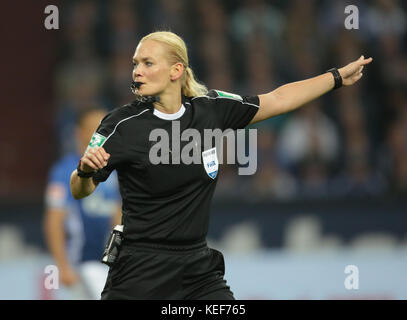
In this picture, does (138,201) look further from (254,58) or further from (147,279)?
(254,58)

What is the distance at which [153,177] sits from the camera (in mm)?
4355

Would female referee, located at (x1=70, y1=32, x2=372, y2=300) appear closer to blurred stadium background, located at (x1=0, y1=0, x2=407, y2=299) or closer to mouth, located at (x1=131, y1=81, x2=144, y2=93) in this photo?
mouth, located at (x1=131, y1=81, x2=144, y2=93)

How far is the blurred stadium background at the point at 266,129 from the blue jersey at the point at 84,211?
45.9 inches

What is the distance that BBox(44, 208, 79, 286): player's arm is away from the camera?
6.66m

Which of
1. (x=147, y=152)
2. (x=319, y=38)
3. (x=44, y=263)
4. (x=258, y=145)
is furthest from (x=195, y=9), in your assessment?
(x=147, y=152)

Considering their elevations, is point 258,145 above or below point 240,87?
below

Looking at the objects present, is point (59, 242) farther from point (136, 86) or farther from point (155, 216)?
point (136, 86)

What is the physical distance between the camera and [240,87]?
9.58 metres

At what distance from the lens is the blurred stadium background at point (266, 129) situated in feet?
26.3

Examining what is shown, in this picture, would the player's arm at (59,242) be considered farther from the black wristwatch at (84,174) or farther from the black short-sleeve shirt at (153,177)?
the black wristwatch at (84,174)

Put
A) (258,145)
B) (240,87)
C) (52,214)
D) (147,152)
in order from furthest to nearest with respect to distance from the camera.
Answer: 1. (240,87)
2. (258,145)
3. (52,214)
4. (147,152)

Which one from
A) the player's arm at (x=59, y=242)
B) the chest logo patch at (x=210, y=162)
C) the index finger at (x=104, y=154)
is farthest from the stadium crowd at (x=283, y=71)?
the index finger at (x=104, y=154)
